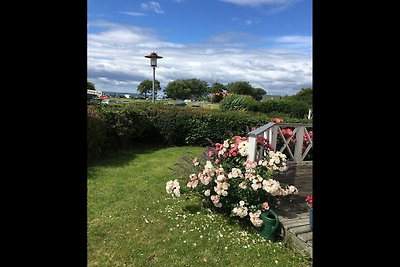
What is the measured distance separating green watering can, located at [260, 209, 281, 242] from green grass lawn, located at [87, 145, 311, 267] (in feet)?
0.25

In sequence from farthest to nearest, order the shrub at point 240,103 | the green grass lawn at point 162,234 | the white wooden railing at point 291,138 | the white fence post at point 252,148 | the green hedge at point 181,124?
the shrub at point 240,103 → the green hedge at point 181,124 → the white wooden railing at point 291,138 → the white fence post at point 252,148 → the green grass lawn at point 162,234

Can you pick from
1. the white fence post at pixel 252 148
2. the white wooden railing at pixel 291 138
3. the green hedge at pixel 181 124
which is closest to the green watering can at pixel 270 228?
the white fence post at pixel 252 148

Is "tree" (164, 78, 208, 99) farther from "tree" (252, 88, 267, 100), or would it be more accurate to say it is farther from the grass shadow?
the grass shadow

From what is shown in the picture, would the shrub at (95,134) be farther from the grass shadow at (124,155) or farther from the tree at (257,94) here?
the tree at (257,94)

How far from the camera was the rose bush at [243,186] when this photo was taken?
337 centimetres

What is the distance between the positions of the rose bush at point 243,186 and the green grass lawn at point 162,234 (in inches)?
8.1

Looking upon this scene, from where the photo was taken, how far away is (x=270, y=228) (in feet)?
10.3

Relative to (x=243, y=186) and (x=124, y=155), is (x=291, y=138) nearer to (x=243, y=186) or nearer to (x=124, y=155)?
(x=243, y=186)

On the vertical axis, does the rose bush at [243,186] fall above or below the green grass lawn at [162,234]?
above

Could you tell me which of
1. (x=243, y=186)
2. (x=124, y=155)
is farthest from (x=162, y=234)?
(x=124, y=155)
